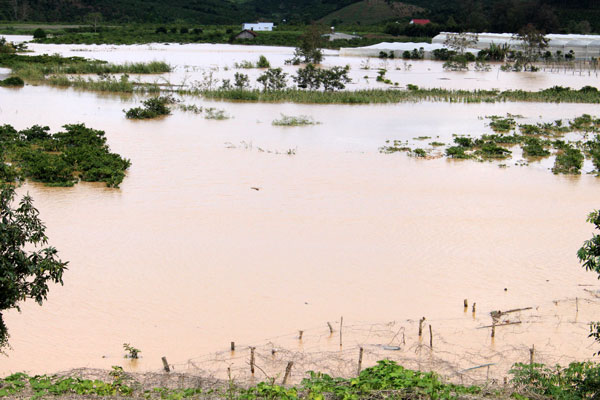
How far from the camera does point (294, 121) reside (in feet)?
68.5

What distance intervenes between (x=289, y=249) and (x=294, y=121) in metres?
10.7

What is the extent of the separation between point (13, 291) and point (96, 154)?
9.84 m

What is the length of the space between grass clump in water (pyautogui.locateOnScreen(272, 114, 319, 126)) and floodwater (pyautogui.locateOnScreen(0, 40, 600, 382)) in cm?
237

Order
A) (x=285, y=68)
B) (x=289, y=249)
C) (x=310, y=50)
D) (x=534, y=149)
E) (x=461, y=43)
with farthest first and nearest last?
(x=461, y=43) < (x=310, y=50) < (x=285, y=68) < (x=534, y=149) < (x=289, y=249)

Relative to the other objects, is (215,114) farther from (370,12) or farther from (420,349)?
(370,12)

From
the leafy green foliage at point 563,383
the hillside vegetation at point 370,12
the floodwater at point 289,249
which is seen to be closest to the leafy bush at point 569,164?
the floodwater at point 289,249

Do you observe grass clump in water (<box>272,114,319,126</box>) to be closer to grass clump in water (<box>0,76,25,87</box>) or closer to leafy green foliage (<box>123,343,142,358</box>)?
grass clump in water (<box>0,76,25,87</box>)

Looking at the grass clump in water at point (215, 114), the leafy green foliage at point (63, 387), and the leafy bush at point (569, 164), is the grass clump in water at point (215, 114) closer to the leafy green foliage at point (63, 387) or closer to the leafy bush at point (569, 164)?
the leafy bush at point (569, 164)

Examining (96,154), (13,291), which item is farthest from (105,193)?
(13,291)

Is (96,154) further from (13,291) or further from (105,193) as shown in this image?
(13,291)

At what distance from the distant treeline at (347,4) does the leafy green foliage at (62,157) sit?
162 ft

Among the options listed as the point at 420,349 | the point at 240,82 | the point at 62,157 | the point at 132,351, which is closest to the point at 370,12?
the point at 240,82

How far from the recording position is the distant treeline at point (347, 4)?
62594mm

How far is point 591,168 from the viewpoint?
16.4 m
